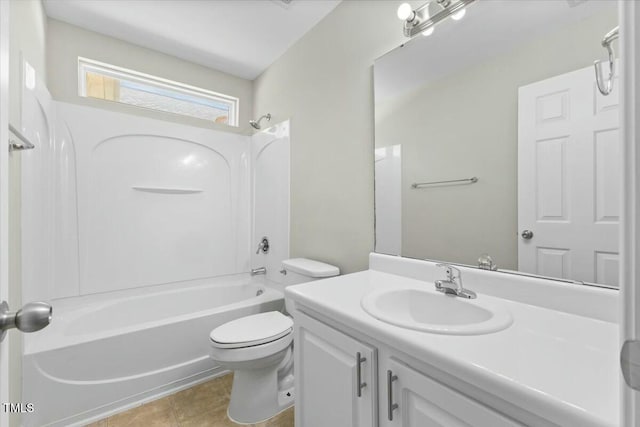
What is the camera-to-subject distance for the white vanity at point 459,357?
0.58 meters

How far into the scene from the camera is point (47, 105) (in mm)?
1915

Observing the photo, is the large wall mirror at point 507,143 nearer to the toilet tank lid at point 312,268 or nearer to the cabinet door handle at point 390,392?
the toilet tank lid at point 312,268

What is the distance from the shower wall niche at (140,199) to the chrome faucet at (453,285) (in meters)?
1.49

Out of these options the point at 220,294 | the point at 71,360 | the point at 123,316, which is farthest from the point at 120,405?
the point at 220,294

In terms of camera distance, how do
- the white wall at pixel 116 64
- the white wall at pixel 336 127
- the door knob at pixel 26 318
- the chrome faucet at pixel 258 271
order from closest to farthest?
the door knob at pixel 26 318 → the white wall at pixel 336 127 → the white wall at pixel 116 64 → the chrome faucet at pixel 258 271

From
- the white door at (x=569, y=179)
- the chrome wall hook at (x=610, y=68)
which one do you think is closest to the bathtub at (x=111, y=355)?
the white door at (x=569, y=179)

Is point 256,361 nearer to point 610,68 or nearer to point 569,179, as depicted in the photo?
point 569,179

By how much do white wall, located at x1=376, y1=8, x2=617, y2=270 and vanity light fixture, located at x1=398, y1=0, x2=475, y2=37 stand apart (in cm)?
28

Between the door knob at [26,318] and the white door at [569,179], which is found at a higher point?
the white door at [569,179]

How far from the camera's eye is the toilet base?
1590 millimetres

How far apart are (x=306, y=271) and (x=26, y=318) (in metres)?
1.41

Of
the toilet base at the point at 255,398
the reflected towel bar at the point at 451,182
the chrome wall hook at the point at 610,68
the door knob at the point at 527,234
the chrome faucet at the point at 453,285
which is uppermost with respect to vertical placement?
the chrome wall hook at the point at 610,68

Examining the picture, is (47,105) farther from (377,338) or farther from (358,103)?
(377,338)

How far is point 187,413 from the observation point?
1.65 meters
